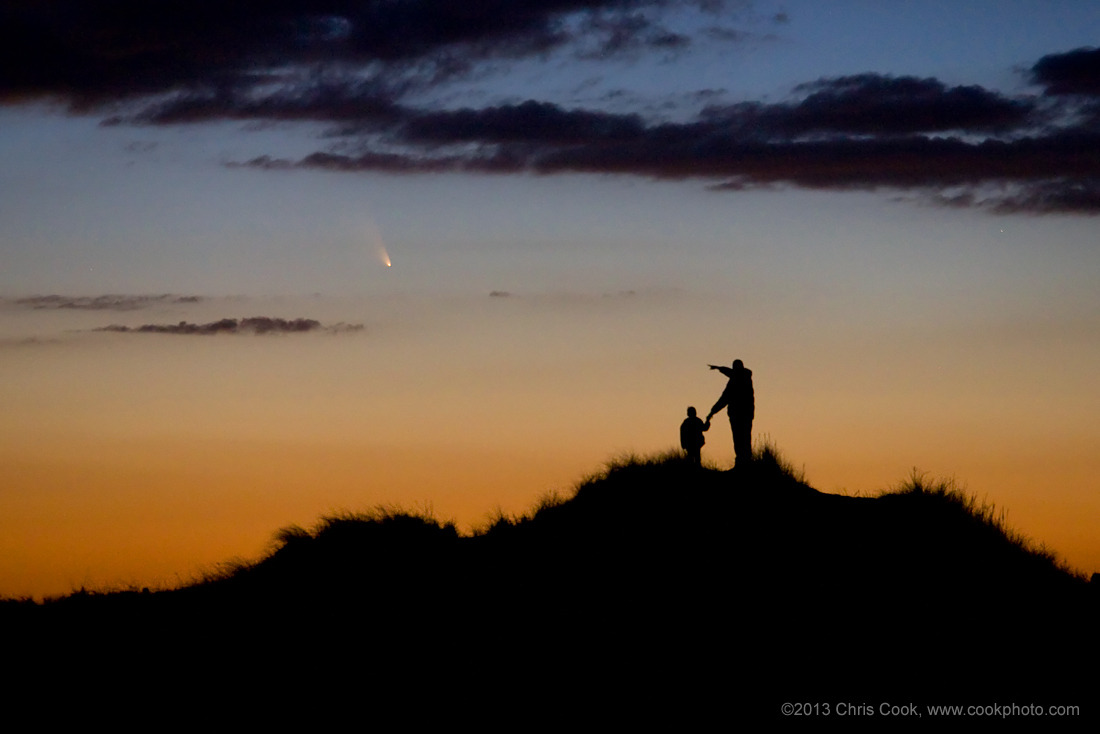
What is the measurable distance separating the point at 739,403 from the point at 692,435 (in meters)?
1.20

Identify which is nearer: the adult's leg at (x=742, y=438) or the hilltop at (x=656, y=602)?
the hilltop at (x=656, y=602)

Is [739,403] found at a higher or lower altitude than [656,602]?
higher

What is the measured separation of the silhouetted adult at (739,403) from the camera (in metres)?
25.1

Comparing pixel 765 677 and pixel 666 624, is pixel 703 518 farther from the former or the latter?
pixel 765 677

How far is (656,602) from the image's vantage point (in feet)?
73.2

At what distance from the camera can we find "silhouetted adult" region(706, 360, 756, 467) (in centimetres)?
2509

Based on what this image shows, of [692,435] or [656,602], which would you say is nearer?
[656,602]

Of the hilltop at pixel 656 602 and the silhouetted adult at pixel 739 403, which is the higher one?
the silhouetted adult at pixel 739 403

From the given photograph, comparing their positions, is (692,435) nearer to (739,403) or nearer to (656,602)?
(739,403)

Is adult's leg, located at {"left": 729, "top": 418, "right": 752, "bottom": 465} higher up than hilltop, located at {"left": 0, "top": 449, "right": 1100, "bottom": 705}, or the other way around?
adult's leg, located at {"left": 729, "top": 418, "right": 752, "bottom": 465}

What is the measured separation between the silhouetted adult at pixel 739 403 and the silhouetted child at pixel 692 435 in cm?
35

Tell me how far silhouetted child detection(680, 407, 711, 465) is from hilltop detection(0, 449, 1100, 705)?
1.42 ft

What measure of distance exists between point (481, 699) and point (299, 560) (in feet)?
23.6

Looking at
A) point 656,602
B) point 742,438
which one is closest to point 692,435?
point 742,438
